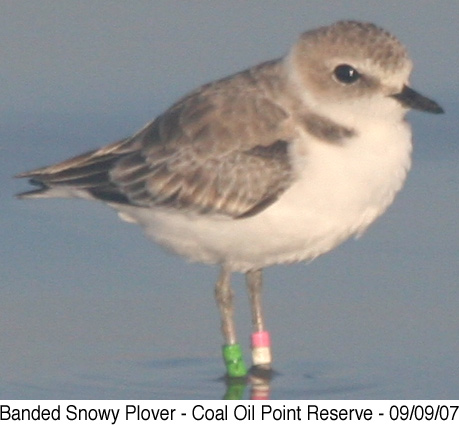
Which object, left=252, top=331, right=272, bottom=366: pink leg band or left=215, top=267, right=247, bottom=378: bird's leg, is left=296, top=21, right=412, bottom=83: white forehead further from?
left=252, top=331, right=272, bottom=366: pink leg band

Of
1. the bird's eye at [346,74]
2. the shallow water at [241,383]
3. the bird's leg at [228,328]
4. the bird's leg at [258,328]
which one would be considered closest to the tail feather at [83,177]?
the bird's leg at [228,328]

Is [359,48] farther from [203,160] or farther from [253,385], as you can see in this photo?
[253,385]

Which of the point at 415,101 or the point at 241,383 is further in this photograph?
the point at 241,383

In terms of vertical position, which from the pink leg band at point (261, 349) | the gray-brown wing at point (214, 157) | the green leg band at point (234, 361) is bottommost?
the green leg band at point (234, 361)

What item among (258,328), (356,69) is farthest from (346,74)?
(258,328)

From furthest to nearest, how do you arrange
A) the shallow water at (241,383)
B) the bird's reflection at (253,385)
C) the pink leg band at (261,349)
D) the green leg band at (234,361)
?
the pink leg band at (261,349)
the green leg band at (234,361)
the bird's reflection at (253,385)
the shallow water at (241,383)

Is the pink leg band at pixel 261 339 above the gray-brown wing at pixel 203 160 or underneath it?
underneath

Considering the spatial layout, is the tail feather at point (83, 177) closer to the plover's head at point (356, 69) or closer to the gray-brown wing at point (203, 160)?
the gray-brown wing at point (203, 160)

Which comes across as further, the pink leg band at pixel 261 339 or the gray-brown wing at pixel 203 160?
the pink leg band at pixel 261 339
